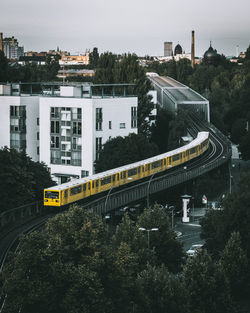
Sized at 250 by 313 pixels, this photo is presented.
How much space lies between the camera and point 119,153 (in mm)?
100562

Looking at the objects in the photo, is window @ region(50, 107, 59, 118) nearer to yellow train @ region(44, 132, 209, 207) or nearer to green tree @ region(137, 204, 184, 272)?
yellow train @ region(44, 132, 209, 207)

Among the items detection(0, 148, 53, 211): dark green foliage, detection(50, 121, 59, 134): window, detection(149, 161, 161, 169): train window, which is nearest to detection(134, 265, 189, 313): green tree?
detection(0, 148, 53, 211): dark green foliage

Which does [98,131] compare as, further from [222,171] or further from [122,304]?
[122,304]

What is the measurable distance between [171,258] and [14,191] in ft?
61.7

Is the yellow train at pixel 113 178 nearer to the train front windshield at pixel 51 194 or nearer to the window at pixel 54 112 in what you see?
the train front windshield at pixel 51 194

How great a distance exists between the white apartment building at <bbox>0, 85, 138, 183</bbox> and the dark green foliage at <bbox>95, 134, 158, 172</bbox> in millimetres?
3756

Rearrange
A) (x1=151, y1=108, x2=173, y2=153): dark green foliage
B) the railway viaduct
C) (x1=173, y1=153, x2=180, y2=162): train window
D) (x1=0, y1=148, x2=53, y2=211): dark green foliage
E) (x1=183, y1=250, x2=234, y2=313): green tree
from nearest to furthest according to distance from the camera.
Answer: (x1=183, y1=250, x2=234, y2=313): green tree → (x1=0, y1=148, x2=53, y2=211): dark green foliage → the railway viaduct → (x1=173, y1=153, x2=180, y2=162): train window → (x1=151, y1=108, x2=173, y2=153): dark green foliage

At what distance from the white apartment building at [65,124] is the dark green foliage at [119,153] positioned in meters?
3.76

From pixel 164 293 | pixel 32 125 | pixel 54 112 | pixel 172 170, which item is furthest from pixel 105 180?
pixel 164 293

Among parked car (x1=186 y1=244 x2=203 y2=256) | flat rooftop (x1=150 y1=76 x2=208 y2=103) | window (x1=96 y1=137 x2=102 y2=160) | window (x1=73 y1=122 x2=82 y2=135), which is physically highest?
flat rooftop (x1=150 y1=76 x2=208 y2=103)

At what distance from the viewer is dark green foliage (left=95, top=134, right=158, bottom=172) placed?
328ft

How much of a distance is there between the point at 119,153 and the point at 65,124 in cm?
1050

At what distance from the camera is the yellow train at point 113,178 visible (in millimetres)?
75875

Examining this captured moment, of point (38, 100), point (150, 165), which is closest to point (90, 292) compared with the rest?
point (150, 165)
